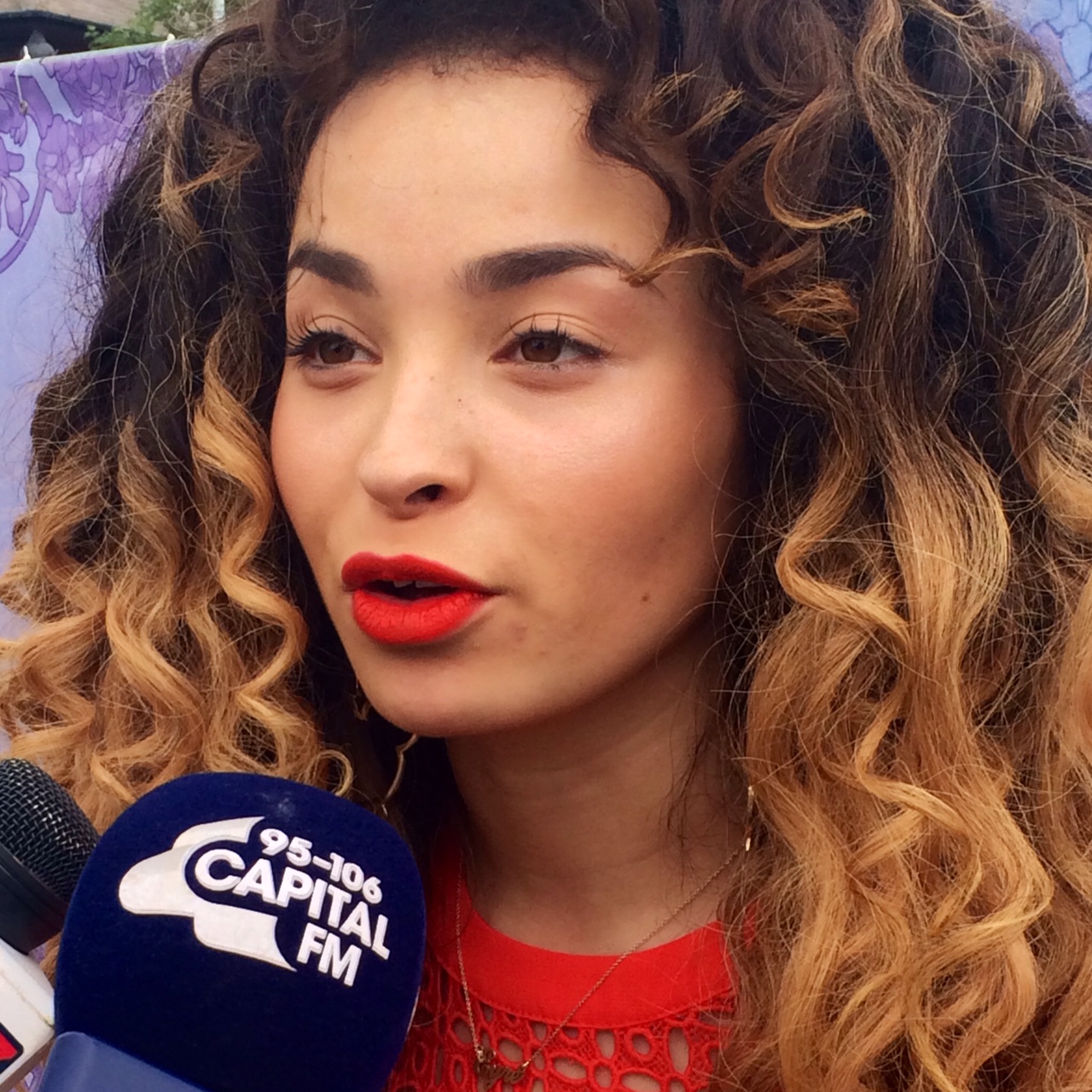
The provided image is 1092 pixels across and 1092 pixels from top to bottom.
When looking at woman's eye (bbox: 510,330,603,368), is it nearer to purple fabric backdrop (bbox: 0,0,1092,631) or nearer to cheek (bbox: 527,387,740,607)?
cheek (bbox: 527,387,740,607)

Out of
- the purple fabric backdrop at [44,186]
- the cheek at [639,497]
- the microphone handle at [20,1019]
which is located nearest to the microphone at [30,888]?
the microphone handle at [20,1019]

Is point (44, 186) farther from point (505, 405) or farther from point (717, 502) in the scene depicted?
Result: point (717, 502)

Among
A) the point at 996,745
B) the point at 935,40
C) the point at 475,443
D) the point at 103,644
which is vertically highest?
the point at 935,40

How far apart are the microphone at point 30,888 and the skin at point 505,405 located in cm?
35

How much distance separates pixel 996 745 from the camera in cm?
121

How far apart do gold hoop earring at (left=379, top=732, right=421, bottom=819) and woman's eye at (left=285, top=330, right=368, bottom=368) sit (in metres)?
0.48

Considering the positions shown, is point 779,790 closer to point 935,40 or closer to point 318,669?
point 318,669

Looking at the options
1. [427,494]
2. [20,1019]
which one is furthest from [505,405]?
[20,1019]

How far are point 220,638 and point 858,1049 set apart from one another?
860mm

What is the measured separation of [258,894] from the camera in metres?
0.81

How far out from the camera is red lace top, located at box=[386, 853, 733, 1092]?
1248 mm

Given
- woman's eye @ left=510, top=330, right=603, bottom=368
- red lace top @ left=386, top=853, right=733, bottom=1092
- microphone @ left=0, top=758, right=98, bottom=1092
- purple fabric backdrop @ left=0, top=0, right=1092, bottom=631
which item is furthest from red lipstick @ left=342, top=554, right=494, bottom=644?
purple fabric backdrop @ left=0, top=0, right=1092, bottom=631

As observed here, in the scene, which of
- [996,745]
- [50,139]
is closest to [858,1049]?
[996,745]

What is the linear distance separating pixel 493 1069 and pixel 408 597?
534 mm
